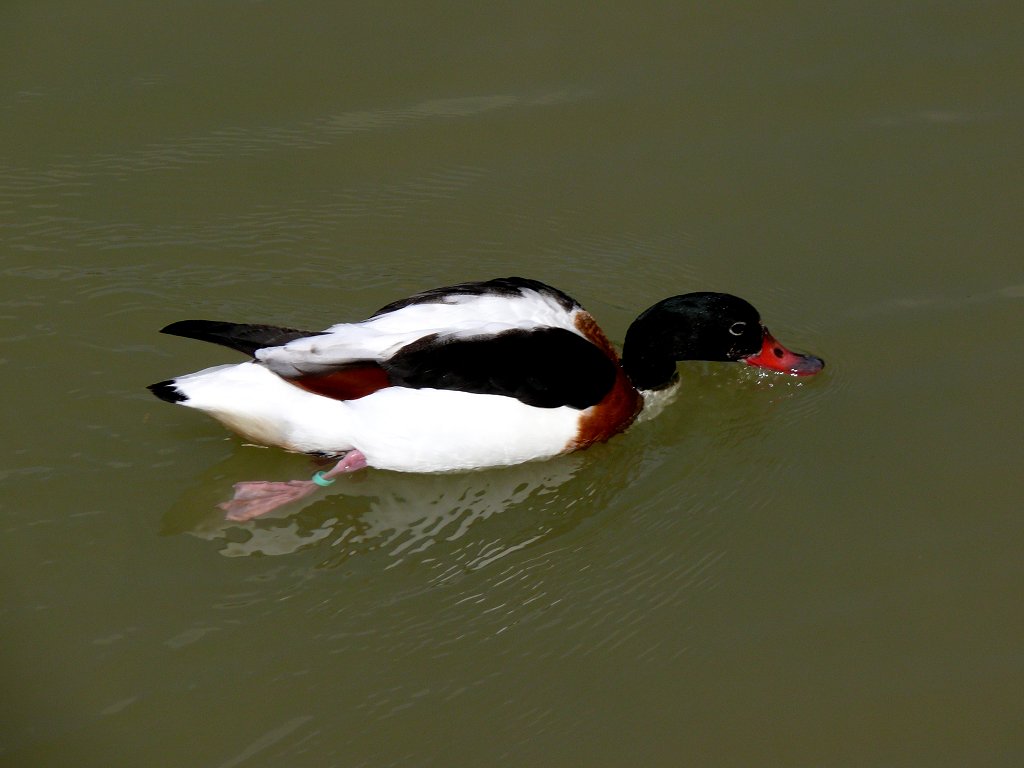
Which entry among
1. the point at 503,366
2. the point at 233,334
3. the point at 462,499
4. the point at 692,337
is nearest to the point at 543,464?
the point at 462,499

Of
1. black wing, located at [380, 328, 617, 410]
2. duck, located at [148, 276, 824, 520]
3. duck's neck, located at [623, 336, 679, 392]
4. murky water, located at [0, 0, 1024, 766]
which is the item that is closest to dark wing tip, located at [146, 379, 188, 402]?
duck, located at [148, 276, 824, 520]

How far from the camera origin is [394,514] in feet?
19.5

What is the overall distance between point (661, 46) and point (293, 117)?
2.67 m

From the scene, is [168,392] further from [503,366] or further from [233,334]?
[503,366]

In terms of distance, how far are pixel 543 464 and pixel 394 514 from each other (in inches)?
32.0

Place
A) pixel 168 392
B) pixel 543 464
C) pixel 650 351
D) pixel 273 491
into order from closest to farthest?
1. pixel 168 392
2. pixel 273 491
3. pixel 543 464
4. pixel 650 351

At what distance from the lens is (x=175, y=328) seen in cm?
593

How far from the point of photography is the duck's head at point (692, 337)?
21.3ft

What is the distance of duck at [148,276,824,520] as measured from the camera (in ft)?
19.5

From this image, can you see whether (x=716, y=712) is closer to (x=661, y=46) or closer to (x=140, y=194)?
(x=140, y=194)

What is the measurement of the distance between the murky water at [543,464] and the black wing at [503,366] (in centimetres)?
46

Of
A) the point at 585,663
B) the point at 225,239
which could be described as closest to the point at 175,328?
the point at 225,239

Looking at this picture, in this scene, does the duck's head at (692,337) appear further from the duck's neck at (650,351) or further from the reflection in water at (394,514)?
the reflection in water at (394,514)

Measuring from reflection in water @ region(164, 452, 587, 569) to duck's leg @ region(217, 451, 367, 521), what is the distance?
0.05m
